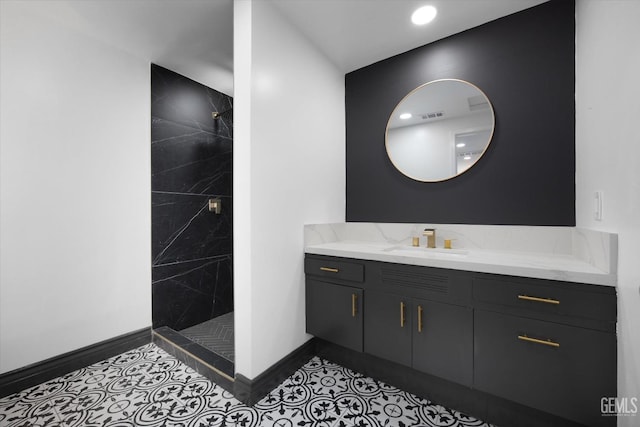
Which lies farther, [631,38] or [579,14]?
[579,14]

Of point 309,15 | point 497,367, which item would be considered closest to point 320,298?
point 497,367

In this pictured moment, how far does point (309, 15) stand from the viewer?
1.86 meters

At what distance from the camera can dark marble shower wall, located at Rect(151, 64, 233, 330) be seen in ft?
8.08

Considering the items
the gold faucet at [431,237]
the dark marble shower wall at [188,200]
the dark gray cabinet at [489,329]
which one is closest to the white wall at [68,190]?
the dark marble shower wall at [188,200]

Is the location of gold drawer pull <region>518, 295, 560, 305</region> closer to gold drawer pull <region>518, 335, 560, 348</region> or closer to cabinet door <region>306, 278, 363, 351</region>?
gold drawer pull <region>518, 335, 560, 348</region>

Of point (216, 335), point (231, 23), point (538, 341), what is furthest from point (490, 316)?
point (231, 23)

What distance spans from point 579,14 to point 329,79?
1.72 metres

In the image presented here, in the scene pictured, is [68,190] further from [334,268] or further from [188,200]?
[334,268]

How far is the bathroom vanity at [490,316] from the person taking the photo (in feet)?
3.77

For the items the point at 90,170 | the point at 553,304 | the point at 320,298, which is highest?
the point at 90,170

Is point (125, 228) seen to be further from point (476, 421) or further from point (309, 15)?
point (476, 421)

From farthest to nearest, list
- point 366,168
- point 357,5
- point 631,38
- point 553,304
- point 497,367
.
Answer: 1. point 366,168
2. point 357,5
3. point 497,367
4. point 553,304
5. point 631,38

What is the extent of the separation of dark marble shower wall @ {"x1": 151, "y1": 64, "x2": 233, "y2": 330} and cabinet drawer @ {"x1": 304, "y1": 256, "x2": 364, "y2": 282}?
1.38 metres

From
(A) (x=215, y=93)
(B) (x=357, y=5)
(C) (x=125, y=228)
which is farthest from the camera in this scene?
(A) (x=215, y=93)
